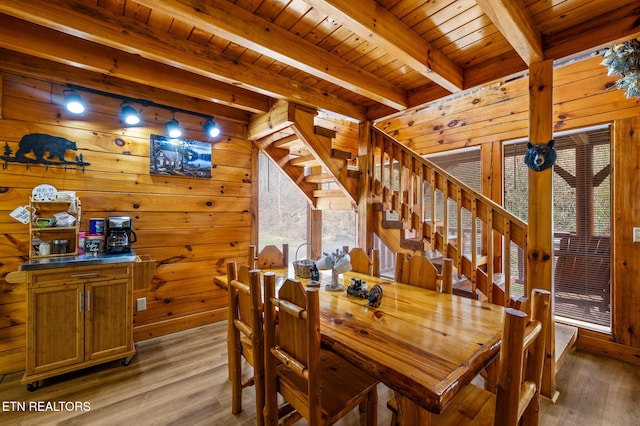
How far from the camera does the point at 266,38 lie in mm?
1968

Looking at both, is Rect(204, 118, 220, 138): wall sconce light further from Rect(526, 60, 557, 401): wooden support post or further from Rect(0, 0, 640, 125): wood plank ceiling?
Rect(526, 60, 557, 401): wooden support post

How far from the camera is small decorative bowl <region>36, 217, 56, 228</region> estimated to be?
228cm

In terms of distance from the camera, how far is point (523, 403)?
0.98m

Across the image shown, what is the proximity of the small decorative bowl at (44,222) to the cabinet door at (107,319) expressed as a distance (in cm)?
62

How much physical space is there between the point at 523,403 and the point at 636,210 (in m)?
2.72

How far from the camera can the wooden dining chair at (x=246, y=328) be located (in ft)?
5.12

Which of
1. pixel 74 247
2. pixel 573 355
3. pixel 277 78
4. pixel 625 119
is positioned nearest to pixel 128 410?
pixel 74 247

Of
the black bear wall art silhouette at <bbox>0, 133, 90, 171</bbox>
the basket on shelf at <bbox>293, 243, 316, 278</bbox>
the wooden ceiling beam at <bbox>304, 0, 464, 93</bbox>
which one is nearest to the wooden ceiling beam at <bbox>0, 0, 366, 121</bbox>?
the black bear wall art silhouette at <bbox>0, 133, 90, 171</bbox>

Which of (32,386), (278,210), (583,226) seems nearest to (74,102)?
(32,386)

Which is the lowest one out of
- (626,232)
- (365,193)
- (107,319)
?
(107,319)

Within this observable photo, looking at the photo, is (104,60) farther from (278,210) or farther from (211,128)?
(278,210)

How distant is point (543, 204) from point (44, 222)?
12.8ft

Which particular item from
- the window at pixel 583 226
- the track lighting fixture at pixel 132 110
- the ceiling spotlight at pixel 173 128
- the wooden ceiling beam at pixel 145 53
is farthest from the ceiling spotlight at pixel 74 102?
the window at pixel 583 226

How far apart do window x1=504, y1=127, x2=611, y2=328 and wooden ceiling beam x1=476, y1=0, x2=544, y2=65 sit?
1.46 metres
